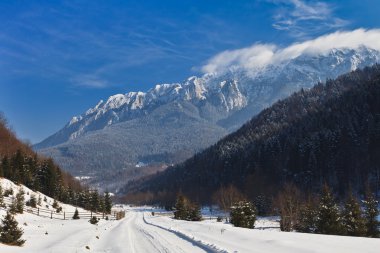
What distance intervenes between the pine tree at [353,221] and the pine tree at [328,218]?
110 centimetres

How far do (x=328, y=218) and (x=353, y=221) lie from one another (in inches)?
107

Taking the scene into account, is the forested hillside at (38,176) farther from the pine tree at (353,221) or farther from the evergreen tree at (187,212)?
the pine tree at (353,221)

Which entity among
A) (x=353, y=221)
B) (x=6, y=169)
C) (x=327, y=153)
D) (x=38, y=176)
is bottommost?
(x=353, y=221)

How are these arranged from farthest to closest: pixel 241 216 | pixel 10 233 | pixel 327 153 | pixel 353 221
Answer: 1. pixel 327 153
2. pixel 241 216
3. pixel 353 221
4. pixel 10 233

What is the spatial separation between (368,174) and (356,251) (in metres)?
134

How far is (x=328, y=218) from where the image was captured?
151ft

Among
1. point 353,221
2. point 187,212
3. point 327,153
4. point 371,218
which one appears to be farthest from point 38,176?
point 327,153

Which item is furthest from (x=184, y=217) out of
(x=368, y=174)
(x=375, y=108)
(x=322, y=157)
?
(x=375, y=108)

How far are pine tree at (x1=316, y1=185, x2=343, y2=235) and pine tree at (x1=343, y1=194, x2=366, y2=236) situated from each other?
3.61 feet

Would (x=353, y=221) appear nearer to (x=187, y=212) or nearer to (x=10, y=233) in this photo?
(x=10, y=233)

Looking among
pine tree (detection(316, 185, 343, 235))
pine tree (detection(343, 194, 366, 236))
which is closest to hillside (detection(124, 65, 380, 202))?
pine tree (detection(343, 194, 366, 236))

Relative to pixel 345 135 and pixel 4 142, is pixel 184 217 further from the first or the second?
pixel 345 135

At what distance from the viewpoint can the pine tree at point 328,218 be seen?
44.9 m

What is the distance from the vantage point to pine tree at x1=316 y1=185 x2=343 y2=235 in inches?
1767
